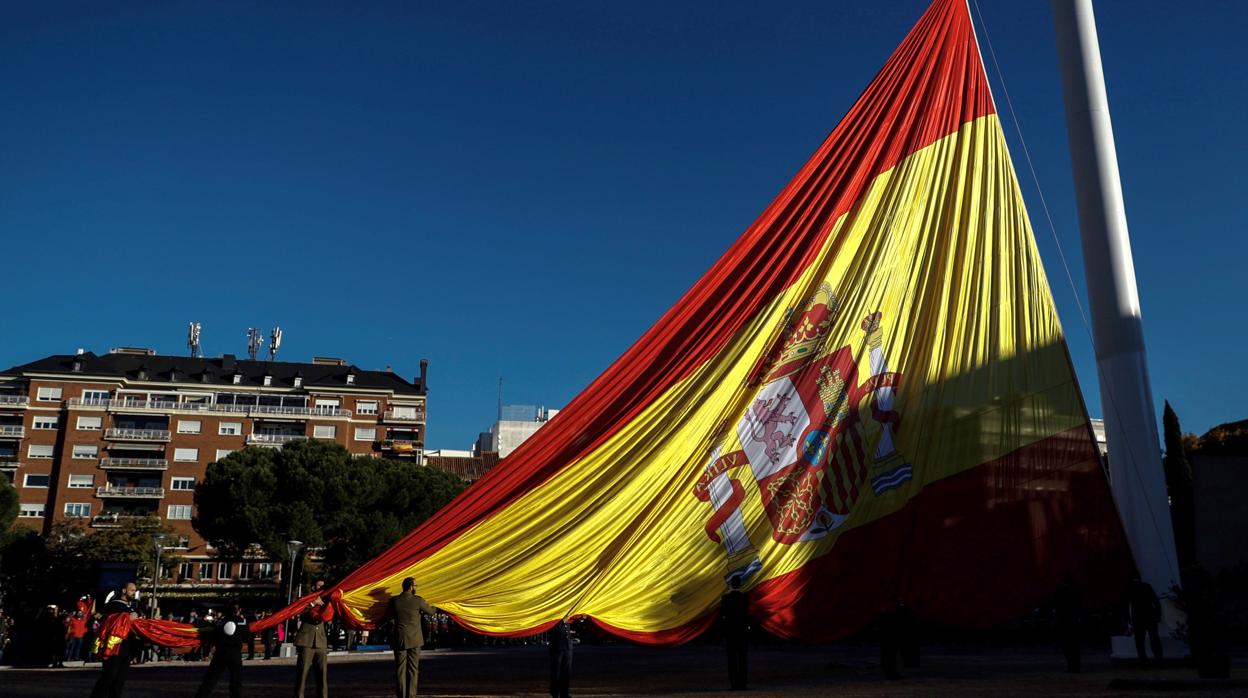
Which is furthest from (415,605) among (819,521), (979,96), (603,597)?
(979,96)

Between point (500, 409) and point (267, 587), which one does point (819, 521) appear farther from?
point (500, 409)

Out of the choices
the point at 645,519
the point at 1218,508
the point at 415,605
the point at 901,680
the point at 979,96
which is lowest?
the point at 901,680

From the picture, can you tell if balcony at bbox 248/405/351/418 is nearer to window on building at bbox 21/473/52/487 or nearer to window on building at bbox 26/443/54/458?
window on building at bbox 26/443/54/458

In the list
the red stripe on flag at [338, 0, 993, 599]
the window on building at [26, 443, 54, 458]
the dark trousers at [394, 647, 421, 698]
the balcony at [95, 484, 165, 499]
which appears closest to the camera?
the dark trousers at [394, 647, 421, 698]

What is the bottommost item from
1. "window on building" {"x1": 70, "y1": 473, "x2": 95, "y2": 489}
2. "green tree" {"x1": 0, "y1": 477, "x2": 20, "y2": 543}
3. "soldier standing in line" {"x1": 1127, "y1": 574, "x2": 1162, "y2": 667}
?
"soldier standing in line" {"x1": 1127, "y1": 574, "x2": 1162, "y2": 667}

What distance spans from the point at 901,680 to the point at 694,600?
16.8ft

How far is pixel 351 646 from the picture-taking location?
136 feet

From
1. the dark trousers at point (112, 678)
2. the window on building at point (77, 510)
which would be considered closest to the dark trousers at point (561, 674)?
the dark trousers at point (112, 678)

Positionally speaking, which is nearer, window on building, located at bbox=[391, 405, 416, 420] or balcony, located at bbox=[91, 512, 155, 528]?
balcony, located at bbox=[91, 512, 155, 528]

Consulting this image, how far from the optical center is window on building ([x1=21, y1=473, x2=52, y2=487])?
3445 inches

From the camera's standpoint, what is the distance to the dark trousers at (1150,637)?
1426 cm

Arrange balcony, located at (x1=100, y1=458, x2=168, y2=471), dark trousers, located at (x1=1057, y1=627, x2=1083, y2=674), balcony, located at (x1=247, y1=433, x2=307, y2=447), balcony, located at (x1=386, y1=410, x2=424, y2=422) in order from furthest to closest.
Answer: balcony, located at (x1=386, y1=410, x2=424, y2=422)
balcony, located at (x1=247, y1=433, x2=307, y2=447)
balcony, located at (x1=100, y1=458, x2=168, y2=471)
dark trousers, located at (x1=1057, y1=627, x2=1083, y2=674)

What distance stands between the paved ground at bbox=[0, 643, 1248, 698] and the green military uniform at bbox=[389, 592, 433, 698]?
2103mm

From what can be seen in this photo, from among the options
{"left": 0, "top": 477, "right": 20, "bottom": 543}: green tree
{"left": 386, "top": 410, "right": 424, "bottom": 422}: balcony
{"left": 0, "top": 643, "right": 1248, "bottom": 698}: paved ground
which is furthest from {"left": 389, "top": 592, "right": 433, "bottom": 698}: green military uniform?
{"left": 386, "top": 410, "right": 424, "bottom": 422}: balcony
